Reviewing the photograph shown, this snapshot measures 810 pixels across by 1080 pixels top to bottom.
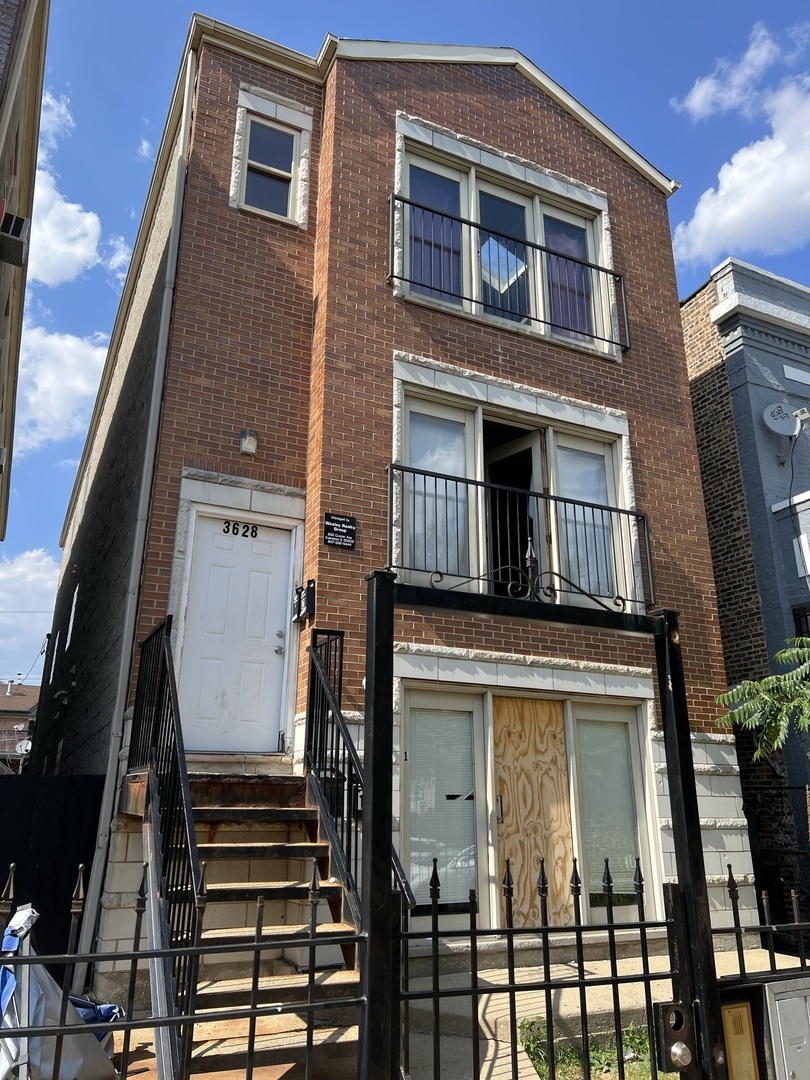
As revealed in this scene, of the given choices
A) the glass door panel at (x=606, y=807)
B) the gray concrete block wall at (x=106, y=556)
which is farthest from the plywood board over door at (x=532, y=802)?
the gray concrete block wall at (x=106, y=556)

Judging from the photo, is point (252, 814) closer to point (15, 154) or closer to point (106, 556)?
point (106, 556)

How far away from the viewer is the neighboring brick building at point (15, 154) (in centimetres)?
712

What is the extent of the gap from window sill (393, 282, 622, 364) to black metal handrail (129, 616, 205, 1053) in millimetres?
4409

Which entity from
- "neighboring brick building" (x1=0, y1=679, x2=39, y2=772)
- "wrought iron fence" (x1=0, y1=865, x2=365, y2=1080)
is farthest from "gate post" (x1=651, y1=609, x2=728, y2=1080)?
"neighboring brick building" (x1=0, y1=679, x2=39, y2=772)

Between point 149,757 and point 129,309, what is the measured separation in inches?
385

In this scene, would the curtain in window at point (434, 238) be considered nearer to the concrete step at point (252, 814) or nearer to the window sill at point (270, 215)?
the window sill at point (270, 215)

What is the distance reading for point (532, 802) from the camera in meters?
7.41

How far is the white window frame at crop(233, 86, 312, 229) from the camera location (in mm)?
8438

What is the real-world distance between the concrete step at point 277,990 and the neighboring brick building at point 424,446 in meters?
2.06

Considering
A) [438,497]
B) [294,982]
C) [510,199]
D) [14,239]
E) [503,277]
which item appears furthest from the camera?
[510,199]

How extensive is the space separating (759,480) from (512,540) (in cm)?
419

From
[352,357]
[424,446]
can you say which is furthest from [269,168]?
[424,446]

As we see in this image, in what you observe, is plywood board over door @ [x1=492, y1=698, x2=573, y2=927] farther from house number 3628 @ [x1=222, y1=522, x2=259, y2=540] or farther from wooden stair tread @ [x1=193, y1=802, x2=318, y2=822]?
house number 3628 @ [x1=222, y1=522, x2=259, y2=540]

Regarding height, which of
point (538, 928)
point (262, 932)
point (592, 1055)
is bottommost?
point (592, 1055)
